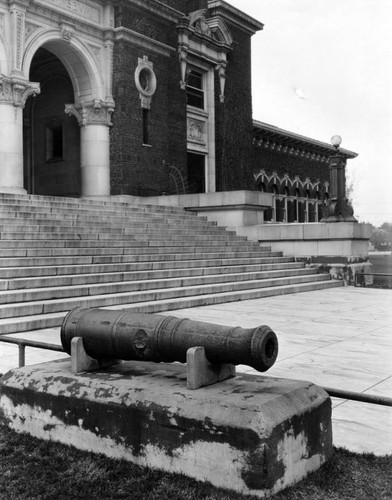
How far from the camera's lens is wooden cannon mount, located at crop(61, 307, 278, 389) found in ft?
11.1

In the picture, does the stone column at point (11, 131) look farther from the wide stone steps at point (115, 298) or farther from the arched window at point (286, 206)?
the arched window at point (286, 206)

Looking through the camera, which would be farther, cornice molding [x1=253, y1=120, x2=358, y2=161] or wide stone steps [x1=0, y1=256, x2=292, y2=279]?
cornice molding [x1=253, y1=120, x2=358, y2=161]

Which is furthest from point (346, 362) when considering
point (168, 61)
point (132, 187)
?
point (168, 61)

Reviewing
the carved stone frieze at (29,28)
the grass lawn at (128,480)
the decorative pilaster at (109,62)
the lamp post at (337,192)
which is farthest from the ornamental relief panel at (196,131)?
the grass lawn at (128,480)

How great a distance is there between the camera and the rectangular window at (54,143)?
25.4 m

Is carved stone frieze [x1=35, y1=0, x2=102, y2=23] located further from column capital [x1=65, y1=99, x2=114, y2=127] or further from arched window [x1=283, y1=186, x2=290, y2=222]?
arched window [x1=283, y1=186, x2=290, y2=222]

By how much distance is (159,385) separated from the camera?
11.9 ft

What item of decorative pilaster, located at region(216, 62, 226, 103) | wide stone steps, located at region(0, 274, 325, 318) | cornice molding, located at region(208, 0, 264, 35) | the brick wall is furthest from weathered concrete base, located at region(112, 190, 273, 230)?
cornice molding, located at region(208, 0, 264, 35)

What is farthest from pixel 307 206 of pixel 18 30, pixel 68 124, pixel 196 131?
pixel 18 30

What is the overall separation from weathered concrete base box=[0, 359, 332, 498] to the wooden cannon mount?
0.10 metres

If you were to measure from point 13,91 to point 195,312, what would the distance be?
12.0 m

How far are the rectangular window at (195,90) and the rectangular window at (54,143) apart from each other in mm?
6770

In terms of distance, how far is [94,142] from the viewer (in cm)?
2289

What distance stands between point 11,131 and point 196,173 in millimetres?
11760
